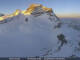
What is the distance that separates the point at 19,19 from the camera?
520 ft

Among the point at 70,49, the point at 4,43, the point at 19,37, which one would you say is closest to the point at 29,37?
the point at 19,37

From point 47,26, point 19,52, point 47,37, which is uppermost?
point 47,26

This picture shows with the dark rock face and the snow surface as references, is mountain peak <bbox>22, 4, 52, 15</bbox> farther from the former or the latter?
the dark rock face

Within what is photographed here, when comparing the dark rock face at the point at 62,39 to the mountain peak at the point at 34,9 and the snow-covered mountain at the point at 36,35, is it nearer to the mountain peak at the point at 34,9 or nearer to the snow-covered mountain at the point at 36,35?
the snow-covered mountain at the point at 36,35

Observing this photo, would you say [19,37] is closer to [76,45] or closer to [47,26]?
[47,26]

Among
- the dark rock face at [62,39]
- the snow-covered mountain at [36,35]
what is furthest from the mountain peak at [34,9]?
the dark rock face at [62,39]

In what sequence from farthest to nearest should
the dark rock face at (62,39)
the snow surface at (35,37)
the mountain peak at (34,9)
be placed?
the mountain peak at (34,9) < the dark rock face at (62,39) < the snow surface at (35,37)

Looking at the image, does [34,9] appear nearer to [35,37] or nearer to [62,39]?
[35,37]

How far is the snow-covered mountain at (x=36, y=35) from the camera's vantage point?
134000 millimetres

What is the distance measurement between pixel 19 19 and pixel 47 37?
29.8 metres

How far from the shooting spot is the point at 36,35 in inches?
5655

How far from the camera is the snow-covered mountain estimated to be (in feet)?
440

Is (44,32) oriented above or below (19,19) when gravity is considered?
below

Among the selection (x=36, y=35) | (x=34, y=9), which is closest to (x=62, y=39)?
(x=36, y=35)
